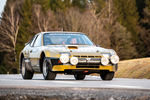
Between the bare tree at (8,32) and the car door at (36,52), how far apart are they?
217 ft

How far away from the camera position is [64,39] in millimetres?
19297

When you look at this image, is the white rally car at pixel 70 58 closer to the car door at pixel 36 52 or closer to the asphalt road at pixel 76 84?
the car door at pixel 36 52

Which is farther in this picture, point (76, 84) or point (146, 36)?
point (146, 36)

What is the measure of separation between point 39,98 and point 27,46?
1032 cm

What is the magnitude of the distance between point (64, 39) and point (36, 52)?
3.36ft

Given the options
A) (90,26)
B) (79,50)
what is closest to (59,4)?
(90,26)

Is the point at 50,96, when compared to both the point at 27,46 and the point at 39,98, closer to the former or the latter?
the point at 39,98

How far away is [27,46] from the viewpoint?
21141mm

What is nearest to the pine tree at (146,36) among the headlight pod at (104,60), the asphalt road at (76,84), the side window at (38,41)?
the side window at (38,41)

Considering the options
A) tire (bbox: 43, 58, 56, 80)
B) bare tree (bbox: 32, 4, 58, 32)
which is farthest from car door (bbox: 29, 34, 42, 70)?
bare tree (bbox: 32, 4, 58, 32)

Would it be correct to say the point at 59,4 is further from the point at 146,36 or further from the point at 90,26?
the point at 90,26

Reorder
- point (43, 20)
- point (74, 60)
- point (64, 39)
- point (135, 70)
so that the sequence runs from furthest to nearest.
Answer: point (43, 20), point (135, 70), point (64, 39), point (74, 60)

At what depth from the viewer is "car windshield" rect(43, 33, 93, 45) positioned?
62.8 ft

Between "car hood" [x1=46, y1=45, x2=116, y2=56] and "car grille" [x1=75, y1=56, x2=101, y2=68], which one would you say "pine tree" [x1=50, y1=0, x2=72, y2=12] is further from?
"car grille" [x1=75, y1=56, x2=101, y2=68]
